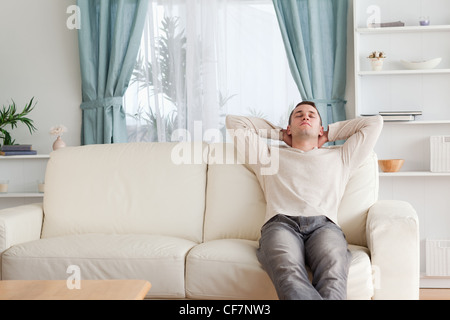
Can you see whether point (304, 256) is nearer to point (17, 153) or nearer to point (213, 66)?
point (213, 66)

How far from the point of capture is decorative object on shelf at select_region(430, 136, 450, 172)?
3771 mm

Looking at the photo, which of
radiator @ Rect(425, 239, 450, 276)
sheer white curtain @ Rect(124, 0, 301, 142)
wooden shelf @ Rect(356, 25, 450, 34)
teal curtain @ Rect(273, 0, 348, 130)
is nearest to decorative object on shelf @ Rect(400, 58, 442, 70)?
wooden shelf @ Rect(356, 25, 450, 34)

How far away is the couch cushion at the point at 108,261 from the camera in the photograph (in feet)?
8.35

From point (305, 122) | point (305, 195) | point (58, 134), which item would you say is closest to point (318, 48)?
point (305, 122)

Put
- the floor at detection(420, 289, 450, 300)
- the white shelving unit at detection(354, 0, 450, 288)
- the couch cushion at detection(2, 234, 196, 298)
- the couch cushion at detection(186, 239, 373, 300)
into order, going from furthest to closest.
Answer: the white shelving unit at detection(354, 0, 450, 288)
the floor at detection(420, 289, 450, 300)
the couch cushion at detection(2, 234, 196, 298)
the couch cushion at detection(186, 239, 373, 300)

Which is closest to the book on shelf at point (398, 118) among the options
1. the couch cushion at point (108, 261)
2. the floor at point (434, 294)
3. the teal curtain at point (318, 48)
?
the teal curtain at point (318, 48)

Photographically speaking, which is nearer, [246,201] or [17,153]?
[246,201]

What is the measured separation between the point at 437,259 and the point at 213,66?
204 centimetres

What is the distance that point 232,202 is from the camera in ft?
9.61

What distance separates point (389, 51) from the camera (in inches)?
159

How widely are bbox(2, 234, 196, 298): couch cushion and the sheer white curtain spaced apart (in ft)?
5.56

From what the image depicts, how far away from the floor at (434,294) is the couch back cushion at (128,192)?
153cm

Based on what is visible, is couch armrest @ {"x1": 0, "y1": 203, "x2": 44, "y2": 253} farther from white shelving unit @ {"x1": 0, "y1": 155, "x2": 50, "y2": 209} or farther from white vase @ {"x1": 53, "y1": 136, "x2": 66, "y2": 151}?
white shelving unit @ {"x1": 0, "y1": 155, "x2": 50, "y2": 209}
